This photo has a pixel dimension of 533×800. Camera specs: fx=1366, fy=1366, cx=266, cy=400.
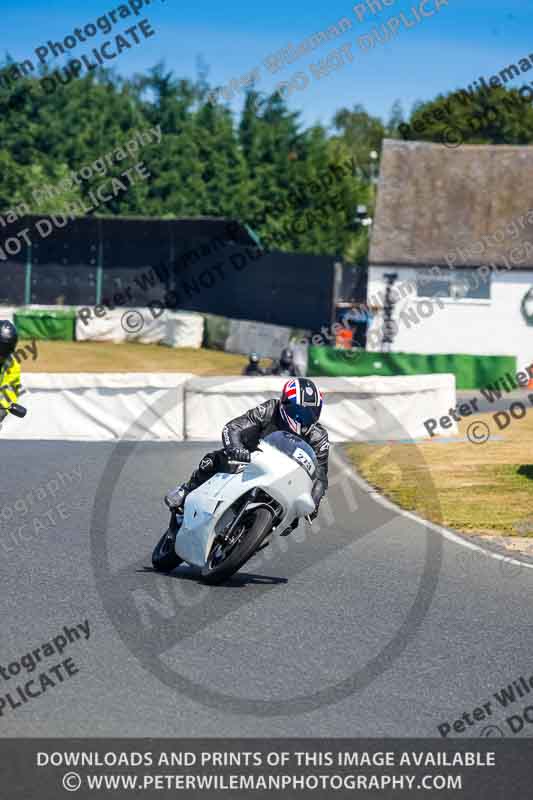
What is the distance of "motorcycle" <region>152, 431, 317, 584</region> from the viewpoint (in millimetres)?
9414

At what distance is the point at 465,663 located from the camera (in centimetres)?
797

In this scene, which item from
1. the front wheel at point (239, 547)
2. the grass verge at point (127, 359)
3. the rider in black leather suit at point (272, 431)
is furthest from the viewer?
the grass verge at point (127, 359)

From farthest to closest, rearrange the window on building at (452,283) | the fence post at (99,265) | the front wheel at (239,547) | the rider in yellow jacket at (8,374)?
the fence post at (99,265) → the window on building at (452,283) → the rider in yellow jacket at (8,374) → the front wheel at (239,547)

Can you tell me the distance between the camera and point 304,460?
31.4 ft

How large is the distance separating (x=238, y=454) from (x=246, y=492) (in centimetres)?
29

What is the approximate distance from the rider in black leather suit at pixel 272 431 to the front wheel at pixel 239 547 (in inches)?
18.6

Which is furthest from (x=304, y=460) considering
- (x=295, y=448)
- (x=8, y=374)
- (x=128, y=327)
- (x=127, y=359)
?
(x=128, y=327)

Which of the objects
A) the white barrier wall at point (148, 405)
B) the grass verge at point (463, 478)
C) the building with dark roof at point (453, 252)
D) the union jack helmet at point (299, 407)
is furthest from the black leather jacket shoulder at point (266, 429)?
the building with dark roof at point (453, 252)

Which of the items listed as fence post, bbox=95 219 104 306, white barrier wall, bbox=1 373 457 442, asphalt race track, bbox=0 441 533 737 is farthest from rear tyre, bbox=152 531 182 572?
fence post, bbox=95 219 104 306

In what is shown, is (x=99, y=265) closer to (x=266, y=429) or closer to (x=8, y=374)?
(x=8, y=374)

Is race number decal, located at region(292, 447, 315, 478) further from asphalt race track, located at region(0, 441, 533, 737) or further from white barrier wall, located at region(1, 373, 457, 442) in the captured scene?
white barrier wall, located at region(1, 373, 457, 442)

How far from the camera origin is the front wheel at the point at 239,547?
30.8 feet

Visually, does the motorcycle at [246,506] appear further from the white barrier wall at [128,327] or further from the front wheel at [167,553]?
the white barrier wall at [128,327]
